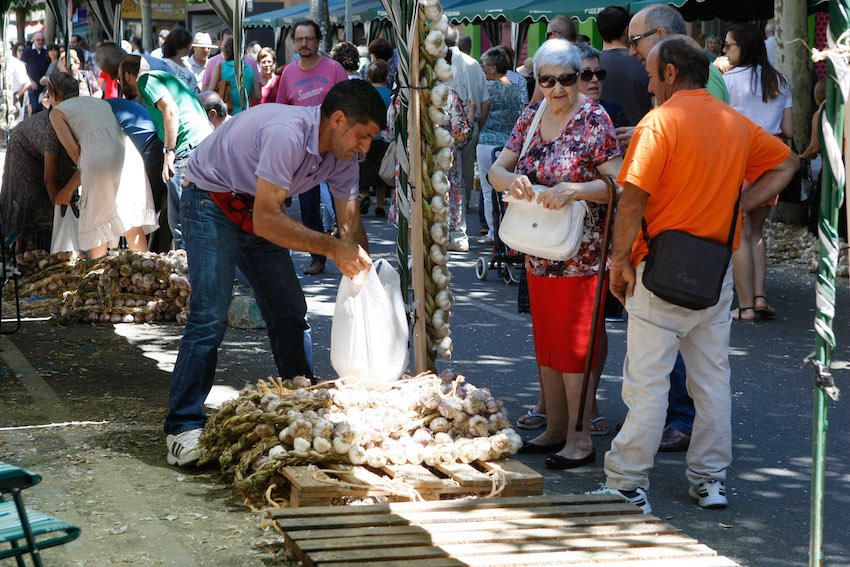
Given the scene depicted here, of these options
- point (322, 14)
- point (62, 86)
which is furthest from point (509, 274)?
point (322, 14)

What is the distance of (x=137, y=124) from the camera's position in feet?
35.9

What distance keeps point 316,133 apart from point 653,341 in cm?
174

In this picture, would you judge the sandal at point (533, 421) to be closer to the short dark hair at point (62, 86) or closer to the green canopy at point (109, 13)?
the short dark hair at point (62, 86)

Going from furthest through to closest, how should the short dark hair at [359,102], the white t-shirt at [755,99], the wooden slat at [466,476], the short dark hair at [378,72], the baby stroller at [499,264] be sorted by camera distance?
1. the short dark hair at [378,72]
2. the baby stroller at [499,264]
3. the white t-shirt at [755,99]
4. the short dark hair at [359,102]
5. the wooden slat at [466,476]

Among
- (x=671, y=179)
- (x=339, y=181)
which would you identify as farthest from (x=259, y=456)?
(x=671, y=179)

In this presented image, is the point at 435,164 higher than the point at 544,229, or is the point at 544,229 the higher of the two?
the point at 435,164

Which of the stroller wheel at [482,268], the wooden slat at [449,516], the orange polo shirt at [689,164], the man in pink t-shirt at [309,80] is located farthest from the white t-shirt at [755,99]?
the wooden slat at [449,516]

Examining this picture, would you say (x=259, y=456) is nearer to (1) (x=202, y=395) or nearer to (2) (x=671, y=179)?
(1) (x=202, y=395)

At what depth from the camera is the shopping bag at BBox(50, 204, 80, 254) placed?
10945 millimetres

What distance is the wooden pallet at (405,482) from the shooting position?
507 centimetres

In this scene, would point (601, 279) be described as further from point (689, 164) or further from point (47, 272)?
point (47, 272)

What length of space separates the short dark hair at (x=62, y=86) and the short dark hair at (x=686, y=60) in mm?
6590

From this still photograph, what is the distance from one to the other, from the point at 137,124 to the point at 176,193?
817 millimetres

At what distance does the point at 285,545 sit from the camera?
475 centimetres
